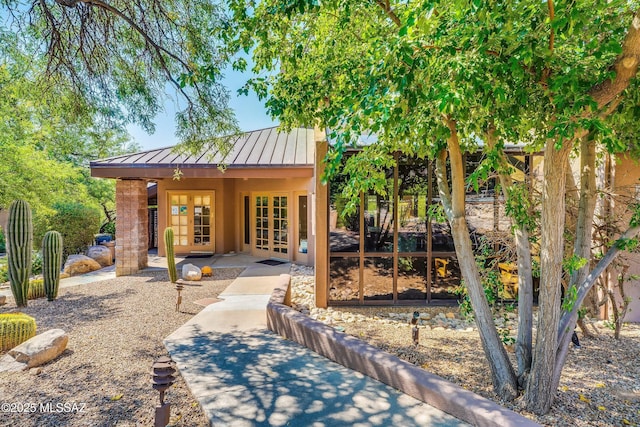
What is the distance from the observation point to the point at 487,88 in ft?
8.08

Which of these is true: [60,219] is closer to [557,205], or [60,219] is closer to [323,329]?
[323,329]

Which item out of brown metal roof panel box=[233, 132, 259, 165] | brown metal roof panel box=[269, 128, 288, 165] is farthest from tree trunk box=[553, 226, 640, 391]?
brown metal roof panel box=[233, 132, 259, 165]

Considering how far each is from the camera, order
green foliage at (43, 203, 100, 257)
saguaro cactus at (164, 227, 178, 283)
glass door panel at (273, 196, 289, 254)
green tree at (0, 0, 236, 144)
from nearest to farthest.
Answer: green tree at (0, 0, 236, 144)
saguaro cactus at (164, 227, 178, 283)
glass door panel at (273, 196, 289, 254)
green foliage at (43, 203, 100, 257)

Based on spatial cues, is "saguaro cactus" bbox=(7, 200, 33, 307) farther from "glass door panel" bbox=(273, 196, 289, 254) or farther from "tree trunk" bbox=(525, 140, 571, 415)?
"tree trunk" bbox=(525, 140, 571, 415)

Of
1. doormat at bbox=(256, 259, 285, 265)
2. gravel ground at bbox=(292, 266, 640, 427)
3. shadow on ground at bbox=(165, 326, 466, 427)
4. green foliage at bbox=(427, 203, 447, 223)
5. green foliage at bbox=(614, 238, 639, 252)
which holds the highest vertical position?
green foliage at bbox=(427, 203, 447, 223)

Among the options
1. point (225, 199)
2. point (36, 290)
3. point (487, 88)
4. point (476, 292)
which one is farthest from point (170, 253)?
point (487, 88)

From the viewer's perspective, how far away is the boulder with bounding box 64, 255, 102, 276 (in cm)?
881

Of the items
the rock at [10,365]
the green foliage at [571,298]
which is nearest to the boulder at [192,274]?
the rock at [10,365]

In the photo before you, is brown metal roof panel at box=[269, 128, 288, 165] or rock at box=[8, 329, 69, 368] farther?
brown metal roof panel at box=[269, 128, 288, 165]

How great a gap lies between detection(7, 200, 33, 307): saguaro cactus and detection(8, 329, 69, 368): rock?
250 centimetres

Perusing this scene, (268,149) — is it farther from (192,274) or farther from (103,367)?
(103,367)

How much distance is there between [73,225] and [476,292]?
1323cm

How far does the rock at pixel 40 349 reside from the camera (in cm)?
368

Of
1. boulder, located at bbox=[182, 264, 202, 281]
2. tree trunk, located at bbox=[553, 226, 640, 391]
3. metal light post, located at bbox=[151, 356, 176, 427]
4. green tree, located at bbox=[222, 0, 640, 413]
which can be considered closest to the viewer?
green tree, located at bbox=[222, 0, 640, 413]
